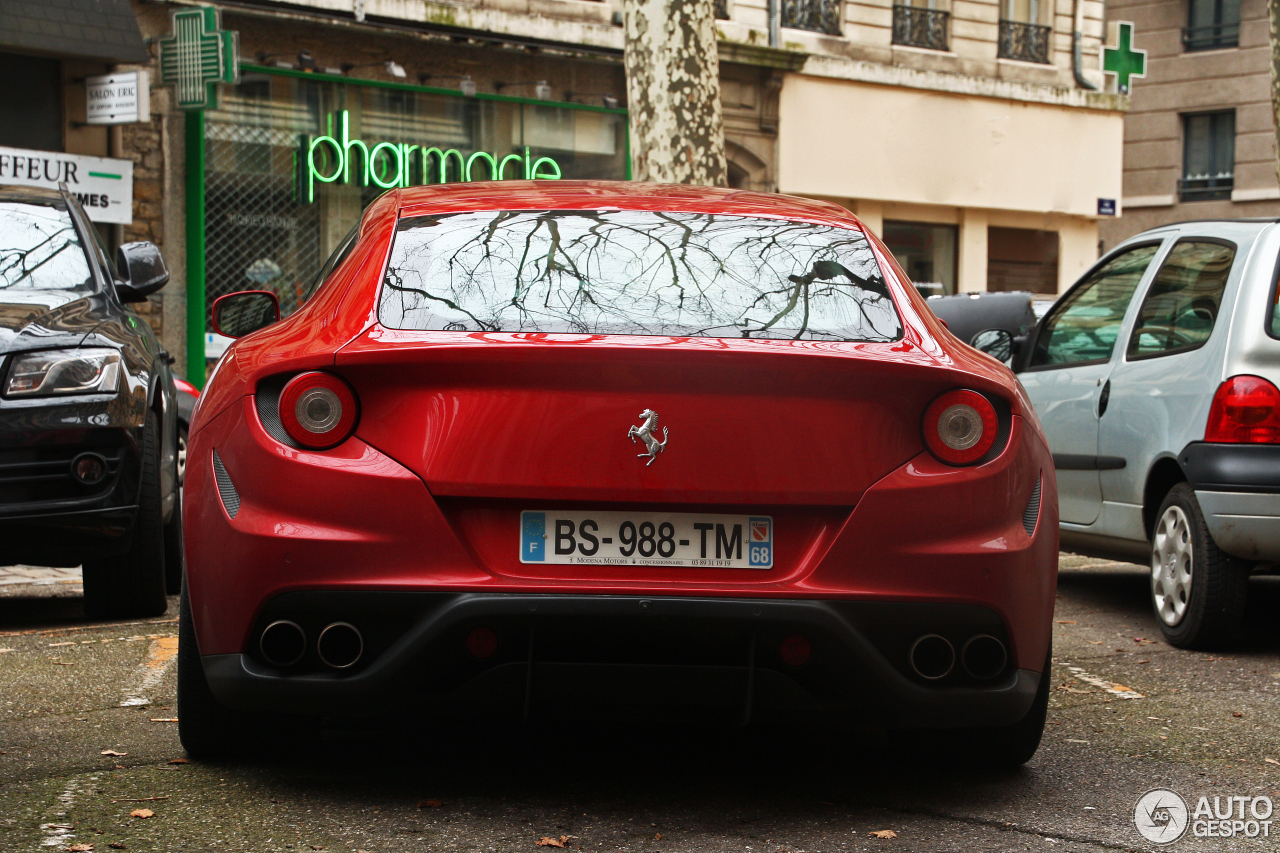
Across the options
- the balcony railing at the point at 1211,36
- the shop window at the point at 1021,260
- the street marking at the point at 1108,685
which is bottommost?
the street marking at the point at 1108,685

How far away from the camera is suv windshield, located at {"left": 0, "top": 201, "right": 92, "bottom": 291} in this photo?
6.62m

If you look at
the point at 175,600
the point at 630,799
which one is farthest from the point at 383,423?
the point at 175,600

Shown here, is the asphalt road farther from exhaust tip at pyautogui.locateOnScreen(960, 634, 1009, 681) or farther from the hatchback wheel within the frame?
the hatchback wheel

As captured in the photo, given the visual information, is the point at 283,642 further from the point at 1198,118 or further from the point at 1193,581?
the point at 1198,118

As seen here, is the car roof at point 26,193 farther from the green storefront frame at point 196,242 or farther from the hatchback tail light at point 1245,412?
the green storefront frame at point 196,242

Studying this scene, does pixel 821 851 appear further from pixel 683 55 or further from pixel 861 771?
pixel 683 55

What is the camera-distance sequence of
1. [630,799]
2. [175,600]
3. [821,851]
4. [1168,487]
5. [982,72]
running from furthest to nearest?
[982,72], [175,600], [1168,487], [630,799], [821,851]

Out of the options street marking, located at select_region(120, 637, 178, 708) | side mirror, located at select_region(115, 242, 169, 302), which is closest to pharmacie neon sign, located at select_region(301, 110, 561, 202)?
side mirror, located at select_region(115, 242, 169, 302)

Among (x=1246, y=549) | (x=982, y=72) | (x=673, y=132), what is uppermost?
(x=982, y=72)

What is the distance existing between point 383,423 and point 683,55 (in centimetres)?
1040

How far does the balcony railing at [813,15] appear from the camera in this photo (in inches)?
922

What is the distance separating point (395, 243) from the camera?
3.94 meters

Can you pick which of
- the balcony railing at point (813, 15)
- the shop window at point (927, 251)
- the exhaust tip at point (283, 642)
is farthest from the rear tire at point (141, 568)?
the shop window at point (927, 251)

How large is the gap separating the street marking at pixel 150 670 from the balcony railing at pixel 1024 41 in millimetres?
22480
